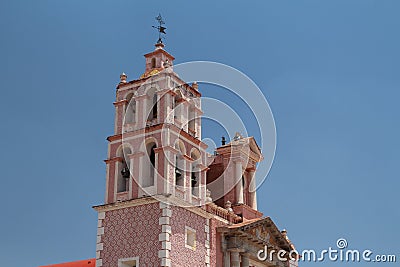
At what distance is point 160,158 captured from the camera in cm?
2625

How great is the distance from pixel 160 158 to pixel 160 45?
5.56m

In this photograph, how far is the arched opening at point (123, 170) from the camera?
27219 millimetres

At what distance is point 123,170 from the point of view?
27359 millimetres

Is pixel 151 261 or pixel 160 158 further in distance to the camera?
pixel 160 158

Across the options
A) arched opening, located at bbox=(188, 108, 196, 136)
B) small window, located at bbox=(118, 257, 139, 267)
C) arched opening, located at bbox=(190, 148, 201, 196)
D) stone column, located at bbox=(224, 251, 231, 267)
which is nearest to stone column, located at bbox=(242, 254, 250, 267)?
stone column, located at bbox=(224, 251, 231, 267)

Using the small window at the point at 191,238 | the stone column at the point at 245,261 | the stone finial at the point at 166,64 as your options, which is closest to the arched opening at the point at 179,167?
the small window at the point at 191,238

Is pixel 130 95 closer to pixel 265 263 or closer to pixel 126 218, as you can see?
pixel 126 218

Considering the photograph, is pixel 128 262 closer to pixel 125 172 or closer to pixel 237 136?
pixel 125 172

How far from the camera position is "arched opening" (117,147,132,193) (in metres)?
27.2

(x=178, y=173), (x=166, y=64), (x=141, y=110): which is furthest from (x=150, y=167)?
(x=166, y=64)

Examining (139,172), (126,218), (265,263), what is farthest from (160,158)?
(265,263)

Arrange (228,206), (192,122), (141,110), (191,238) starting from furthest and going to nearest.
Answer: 1. (228,206)
2. (192,122)
3. (141,110)
4. (191,238)

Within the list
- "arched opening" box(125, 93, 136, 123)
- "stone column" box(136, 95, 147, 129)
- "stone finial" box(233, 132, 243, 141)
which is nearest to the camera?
"stone column" box(136, 95, 147, 129)

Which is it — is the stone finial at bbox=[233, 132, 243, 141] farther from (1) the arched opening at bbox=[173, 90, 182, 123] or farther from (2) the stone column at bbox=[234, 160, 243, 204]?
(1) the arched opening at bbox=[173, 90, 182, 123]
